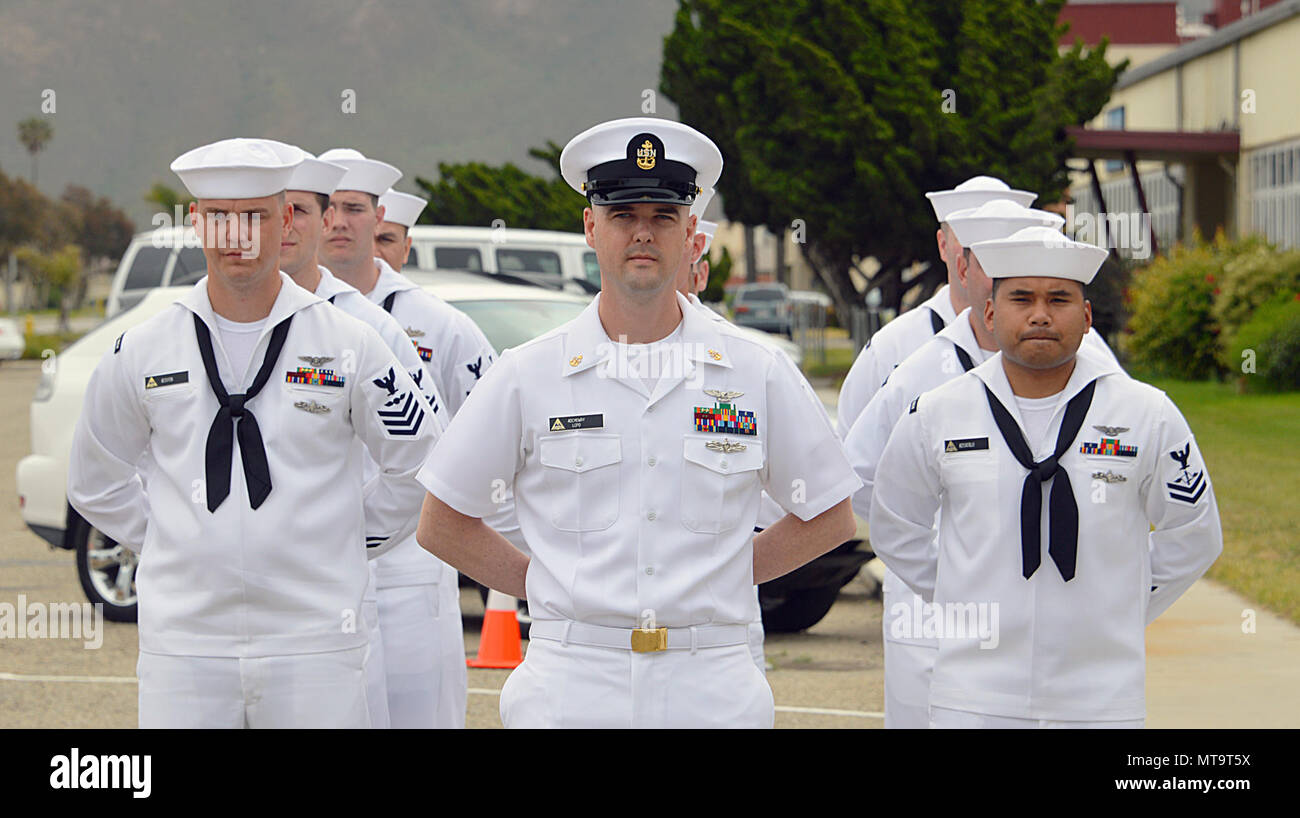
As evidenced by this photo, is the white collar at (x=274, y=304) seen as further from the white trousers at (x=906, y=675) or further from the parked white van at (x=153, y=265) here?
the parked white van at (x=153, y=265)

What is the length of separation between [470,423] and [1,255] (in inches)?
4402

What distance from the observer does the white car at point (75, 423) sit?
1028 centimetres

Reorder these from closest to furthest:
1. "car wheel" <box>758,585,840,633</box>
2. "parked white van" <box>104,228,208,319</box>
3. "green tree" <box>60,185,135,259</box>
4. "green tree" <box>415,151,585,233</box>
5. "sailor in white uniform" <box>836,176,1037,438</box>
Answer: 1. "sailor in white uniform" <box>836,176,1037,438</box>
2. "car wheel" <box>758,585,840,633</box>
3. "parked white van" <box>104,228,208,319</box>
4. "green tree" <box>415,151,585,233</box>
5. "green tree" <box>60,185,135,259</box>

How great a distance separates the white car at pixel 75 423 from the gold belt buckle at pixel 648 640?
6.52 metres

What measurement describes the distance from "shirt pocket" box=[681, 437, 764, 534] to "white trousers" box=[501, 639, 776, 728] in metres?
0.28

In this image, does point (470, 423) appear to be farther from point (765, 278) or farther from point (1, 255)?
point (765, 278)

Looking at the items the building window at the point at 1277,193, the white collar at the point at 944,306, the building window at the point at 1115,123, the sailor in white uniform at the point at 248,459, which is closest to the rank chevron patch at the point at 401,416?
the sailor in white uniform at the point at 248,459

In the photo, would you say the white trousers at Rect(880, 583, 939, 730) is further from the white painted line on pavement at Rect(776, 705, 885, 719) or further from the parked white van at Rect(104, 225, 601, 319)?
the parked white van at Rect(104, 225, 601, 319)

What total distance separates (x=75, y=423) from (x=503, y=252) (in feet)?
20.3

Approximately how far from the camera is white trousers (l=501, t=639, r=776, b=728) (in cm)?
370

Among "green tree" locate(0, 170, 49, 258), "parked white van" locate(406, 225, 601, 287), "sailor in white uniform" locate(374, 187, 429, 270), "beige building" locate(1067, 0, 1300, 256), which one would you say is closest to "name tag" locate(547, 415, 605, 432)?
"sailor in white uniform" locate(374, 187, 429, 270)

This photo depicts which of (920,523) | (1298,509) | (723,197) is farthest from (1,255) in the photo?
(920,523)

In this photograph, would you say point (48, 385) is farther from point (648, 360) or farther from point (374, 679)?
point (648, 360)

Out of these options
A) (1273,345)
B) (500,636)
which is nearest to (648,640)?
(500,636)
